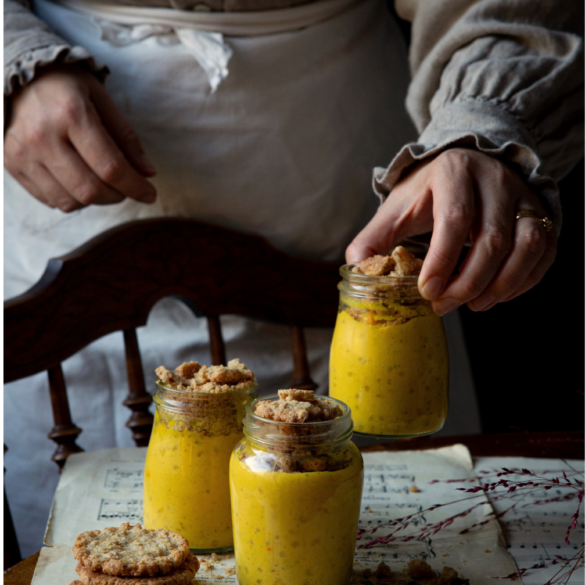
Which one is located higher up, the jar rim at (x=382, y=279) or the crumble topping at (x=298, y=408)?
the jar rim at (x=382, y=279)

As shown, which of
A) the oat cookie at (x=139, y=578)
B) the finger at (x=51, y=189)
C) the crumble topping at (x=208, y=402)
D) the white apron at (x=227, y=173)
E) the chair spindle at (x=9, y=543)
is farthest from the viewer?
the white apron at (x=227, y=173)

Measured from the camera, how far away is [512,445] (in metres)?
0.97

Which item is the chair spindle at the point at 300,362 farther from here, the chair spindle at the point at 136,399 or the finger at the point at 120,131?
the finger at the point at 120,131

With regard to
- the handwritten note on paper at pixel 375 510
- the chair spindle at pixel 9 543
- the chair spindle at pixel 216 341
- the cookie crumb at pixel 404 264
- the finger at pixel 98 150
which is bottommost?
the chair spindle at pixel 9 543

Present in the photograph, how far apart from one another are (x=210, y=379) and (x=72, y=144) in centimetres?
48

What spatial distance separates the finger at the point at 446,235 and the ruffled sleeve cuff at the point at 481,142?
0.09 m

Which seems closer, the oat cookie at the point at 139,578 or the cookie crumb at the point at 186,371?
the oat cookie at the point at 139,578

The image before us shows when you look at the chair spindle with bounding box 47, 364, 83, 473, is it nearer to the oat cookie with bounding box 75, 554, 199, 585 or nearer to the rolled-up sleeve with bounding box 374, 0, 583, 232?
the oat cookie with bounding box 75, 554, 199, 585

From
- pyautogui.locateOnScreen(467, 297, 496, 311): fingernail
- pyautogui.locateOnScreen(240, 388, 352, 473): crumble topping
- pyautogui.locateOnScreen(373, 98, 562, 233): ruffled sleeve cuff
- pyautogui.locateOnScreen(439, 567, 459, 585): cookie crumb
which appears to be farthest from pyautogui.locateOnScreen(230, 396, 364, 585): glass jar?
pyautogui.locateOnScreen(373, 98, 562, 233): ruffled sleeve cuff

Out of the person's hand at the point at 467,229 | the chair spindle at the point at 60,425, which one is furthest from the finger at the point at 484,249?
the chair spindle at the point at 60,425

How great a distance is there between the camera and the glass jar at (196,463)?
66cm

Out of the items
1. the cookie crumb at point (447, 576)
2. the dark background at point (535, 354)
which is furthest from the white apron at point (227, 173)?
the dark background at point (535, 354)

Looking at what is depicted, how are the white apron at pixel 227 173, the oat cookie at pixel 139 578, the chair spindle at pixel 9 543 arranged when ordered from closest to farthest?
the oat cookie at pixel 139 578
the chair spindle at pixel 9 543
the white apron at pixel 227 173

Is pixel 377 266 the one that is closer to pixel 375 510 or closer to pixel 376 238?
pixel 376 238
